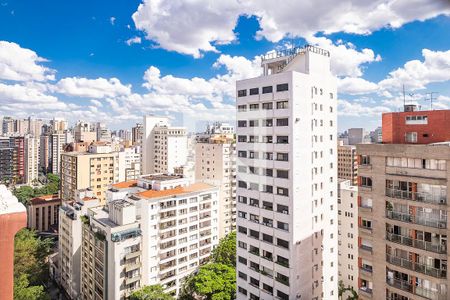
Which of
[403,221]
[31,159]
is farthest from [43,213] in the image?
[403,221]

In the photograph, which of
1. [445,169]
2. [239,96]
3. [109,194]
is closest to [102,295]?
[109,194]

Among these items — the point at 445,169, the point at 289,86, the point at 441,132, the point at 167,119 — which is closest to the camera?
the point at 445,169

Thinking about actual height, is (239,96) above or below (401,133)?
above

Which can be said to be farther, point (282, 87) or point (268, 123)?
point (268, 123)

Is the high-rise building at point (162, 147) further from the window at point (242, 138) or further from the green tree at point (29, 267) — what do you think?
the window at point (242, 138)

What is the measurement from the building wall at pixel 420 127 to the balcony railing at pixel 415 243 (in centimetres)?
223

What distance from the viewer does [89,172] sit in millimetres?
26766

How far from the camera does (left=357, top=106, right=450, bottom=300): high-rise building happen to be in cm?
614

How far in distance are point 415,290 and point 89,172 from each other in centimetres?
2533

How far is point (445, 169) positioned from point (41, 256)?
21.7m

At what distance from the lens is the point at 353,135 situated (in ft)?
151

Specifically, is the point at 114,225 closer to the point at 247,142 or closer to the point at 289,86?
the point at 247,142

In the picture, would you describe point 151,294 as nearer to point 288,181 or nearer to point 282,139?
point 288,181

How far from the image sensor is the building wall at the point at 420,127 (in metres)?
6.99
